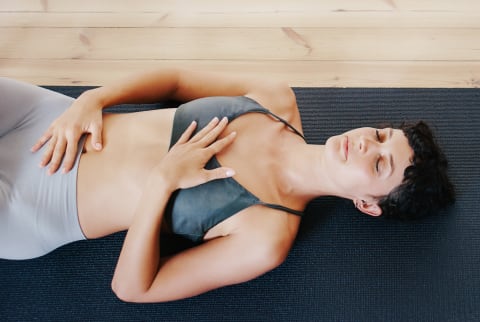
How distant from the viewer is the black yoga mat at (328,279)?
4.79 ft

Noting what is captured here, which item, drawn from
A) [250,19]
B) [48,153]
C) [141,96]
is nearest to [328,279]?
[141,96]

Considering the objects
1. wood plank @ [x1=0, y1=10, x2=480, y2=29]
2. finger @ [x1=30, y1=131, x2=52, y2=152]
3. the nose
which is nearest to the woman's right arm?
finger @ [x1=30, y1=131, x2=52, y2=152]

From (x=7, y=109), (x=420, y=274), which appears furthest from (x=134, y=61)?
(x=420, y=274)

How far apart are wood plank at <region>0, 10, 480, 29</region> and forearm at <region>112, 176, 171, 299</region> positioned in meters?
1.01

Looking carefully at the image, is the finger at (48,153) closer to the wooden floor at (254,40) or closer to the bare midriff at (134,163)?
the bare midriff at (134,163)

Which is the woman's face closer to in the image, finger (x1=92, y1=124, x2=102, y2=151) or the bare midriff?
the bare midriff

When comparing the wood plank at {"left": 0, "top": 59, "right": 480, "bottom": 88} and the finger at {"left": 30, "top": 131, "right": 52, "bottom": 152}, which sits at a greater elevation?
the wood plank at {"left": 0, "top": 59, "right": 480, "bottom": 88}

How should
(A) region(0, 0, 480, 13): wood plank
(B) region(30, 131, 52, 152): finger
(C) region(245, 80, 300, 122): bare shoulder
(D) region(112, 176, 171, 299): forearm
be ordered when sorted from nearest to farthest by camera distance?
A: (D) region(112, 176, 171, 299): forearm, (B) region(30, 131, 52, 152): finger, (C) region(245, 80, 300, 122): bare shoulder, (A) region(0, 0, 480, 13): wood plank

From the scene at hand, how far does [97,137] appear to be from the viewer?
1280 mm

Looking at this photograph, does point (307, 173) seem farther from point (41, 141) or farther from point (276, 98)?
point (41, 141)

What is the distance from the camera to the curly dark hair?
125 centimetres

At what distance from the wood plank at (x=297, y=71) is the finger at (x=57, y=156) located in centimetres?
62

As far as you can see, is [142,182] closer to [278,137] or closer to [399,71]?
[278,137]

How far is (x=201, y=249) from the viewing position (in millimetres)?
1244
